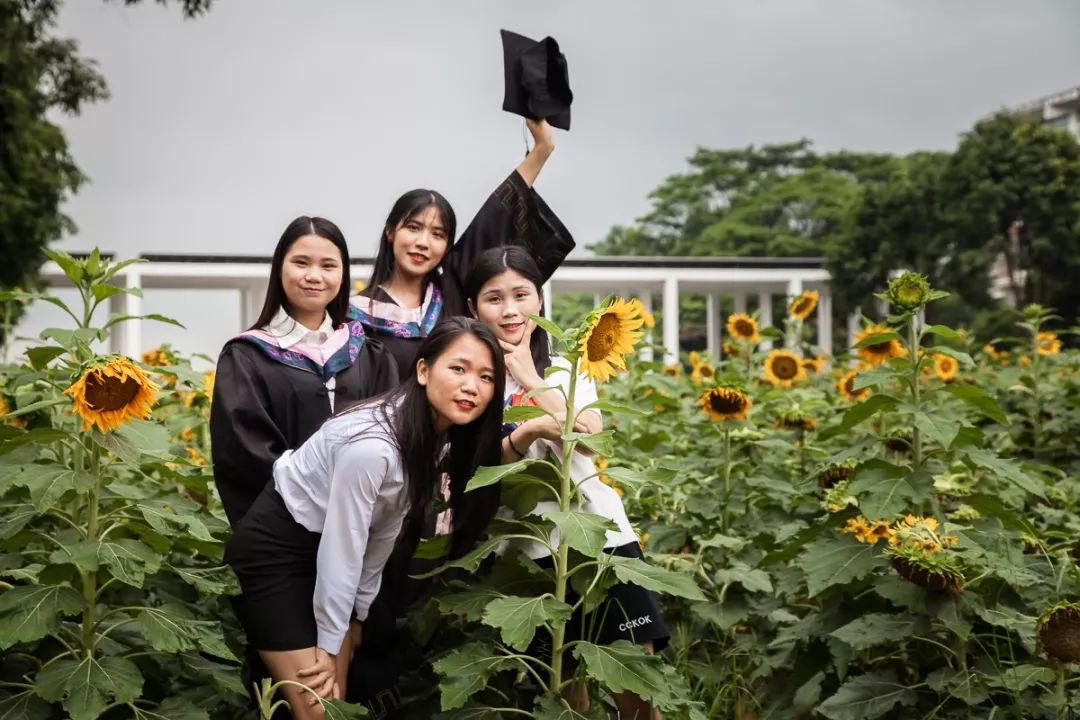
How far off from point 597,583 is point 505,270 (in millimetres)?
813

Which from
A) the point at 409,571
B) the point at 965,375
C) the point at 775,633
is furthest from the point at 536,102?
the point at 965,375

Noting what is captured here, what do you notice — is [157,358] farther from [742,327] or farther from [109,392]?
[742,327]

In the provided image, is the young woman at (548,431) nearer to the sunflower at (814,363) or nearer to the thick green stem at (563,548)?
the thick green stem at (563,548)

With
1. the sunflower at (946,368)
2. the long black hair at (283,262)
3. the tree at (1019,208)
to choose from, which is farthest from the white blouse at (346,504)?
the tree at (1019,208)

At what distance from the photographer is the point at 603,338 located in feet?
8.72

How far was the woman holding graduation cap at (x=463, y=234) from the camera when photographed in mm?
3230

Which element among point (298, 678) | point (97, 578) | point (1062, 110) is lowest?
point (298, 678)

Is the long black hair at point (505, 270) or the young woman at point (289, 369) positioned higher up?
the long black hair at point (505, 270)

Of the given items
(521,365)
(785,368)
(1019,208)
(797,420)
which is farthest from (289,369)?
(1019,208)

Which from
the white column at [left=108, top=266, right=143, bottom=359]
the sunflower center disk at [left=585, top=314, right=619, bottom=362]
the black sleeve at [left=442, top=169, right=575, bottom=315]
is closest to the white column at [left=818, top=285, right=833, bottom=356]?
the white column at [left=108, top=266, right=143, bottom=359]

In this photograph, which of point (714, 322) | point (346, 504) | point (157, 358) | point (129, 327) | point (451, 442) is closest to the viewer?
point (346, 504)

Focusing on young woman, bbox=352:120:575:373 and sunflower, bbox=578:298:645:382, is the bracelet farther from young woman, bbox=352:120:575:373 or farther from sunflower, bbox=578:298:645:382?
young woman, bbox=352:120:575:373

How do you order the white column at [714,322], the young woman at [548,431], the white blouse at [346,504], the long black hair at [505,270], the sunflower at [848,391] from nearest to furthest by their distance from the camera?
the white blouse at [346,504], the young woman at [548,431], the long black hair at [505,270], the sunflower at [848,391], the white column at [714,322]

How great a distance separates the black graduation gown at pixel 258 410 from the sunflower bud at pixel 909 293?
1315mm
